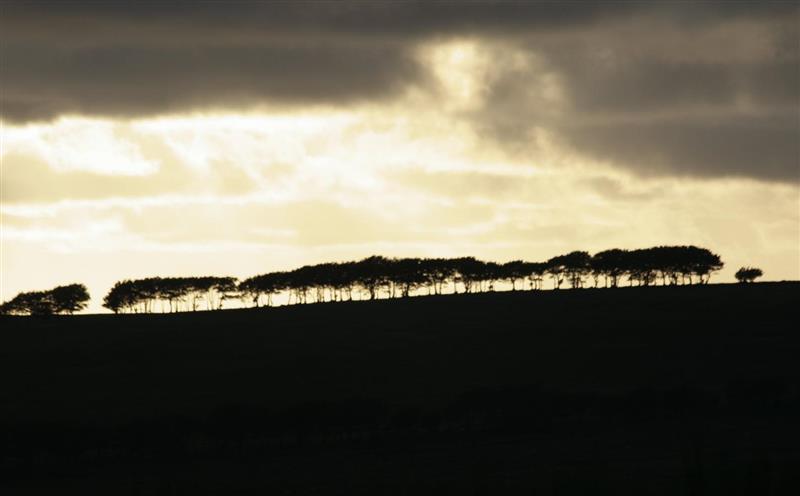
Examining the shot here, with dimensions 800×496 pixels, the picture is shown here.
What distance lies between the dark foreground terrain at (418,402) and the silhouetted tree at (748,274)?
2741 centimetres

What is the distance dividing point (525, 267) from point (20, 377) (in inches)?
3364

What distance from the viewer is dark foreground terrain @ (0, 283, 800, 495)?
5328cm

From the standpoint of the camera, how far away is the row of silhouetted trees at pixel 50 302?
14312cm

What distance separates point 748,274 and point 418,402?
80566mm

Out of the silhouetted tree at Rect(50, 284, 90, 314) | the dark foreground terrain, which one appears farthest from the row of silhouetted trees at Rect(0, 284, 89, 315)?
the dark foreground terrain

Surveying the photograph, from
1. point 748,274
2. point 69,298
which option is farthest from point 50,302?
point 748,274

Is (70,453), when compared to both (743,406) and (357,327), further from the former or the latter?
(357,327)

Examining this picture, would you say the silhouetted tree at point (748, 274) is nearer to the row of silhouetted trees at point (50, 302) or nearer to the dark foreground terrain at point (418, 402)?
the dark foreground terrain at point (418, 402)

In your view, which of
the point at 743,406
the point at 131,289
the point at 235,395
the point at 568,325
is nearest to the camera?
the point at 743,406

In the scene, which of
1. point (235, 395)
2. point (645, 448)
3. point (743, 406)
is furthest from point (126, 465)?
point (743, 406)

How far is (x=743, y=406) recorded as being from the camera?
69250 millimetres

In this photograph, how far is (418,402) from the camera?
73.1 meters

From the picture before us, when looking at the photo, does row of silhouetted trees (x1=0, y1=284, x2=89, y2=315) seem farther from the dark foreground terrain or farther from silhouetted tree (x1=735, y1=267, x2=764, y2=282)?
silhouetted tree (x1=735, y1=267, x2=764, y2=282)

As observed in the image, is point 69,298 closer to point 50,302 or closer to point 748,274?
point 50,302
